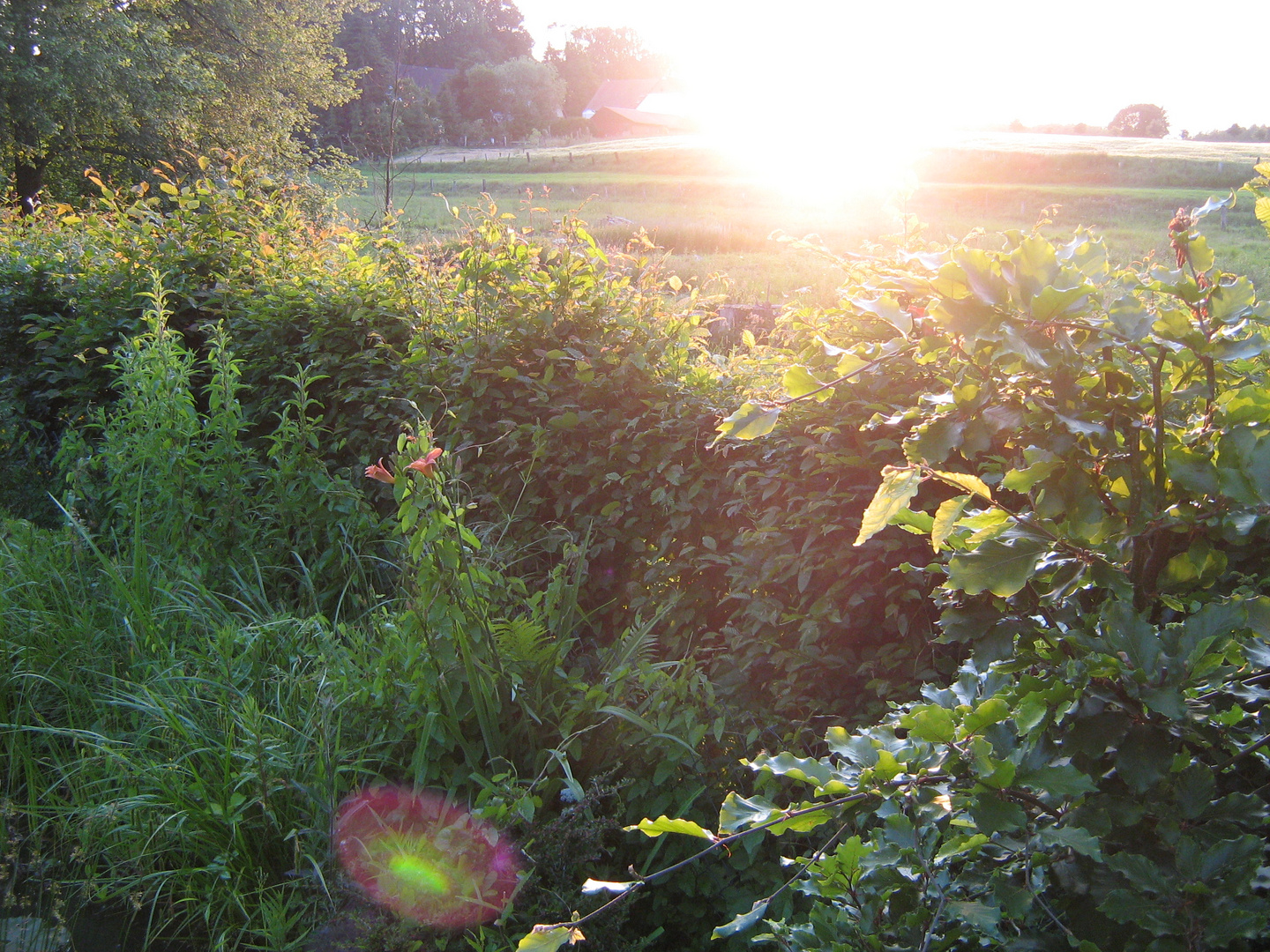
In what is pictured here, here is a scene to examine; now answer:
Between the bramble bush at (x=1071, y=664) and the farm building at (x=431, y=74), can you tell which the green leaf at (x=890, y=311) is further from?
the farm building at (x=431, y=74)

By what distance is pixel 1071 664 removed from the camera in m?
0.93

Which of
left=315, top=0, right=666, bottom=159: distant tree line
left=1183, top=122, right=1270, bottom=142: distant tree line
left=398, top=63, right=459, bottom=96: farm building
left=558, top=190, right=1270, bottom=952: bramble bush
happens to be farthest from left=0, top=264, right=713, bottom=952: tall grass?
left=398, top=63, right=459, bottom=96: farm building

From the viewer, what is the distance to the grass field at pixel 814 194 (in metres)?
18.3

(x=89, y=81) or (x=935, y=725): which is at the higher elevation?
(x=89, y=81)

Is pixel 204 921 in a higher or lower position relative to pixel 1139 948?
lower

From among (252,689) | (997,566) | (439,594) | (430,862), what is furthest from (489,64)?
(997,566)

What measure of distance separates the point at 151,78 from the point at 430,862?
62.3 ft

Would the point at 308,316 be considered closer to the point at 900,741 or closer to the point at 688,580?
the point at 688,580

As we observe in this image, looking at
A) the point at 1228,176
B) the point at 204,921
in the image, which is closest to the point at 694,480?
the point at 204,921

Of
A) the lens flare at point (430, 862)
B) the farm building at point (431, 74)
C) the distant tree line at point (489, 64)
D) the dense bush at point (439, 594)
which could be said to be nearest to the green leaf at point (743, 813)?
the dense bush at point (439, 594)

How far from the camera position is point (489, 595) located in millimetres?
2453

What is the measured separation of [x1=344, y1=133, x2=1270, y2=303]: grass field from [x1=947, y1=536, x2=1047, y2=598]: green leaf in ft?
35.7

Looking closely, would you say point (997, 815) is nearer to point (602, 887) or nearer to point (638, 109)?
point (602, 887)

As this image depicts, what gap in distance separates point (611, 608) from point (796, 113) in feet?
127
